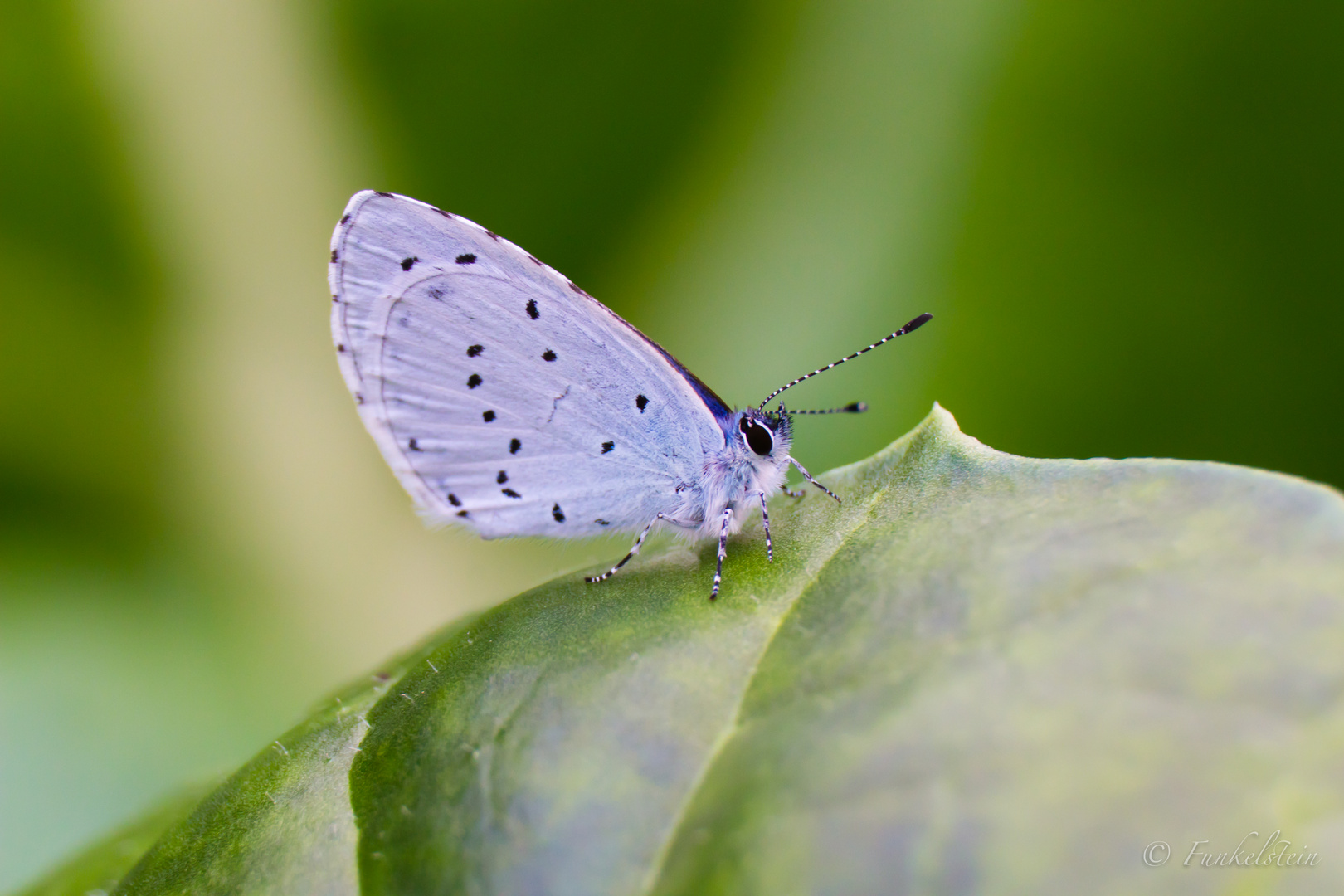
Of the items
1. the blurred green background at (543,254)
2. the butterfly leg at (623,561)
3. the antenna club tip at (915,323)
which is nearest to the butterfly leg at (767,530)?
the butterfly leg at (623,561)

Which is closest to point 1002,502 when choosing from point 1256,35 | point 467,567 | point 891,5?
point 1256,35

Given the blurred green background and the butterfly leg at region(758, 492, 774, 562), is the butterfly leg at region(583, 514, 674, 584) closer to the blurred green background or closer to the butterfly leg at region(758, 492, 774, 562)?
the butterfly leg at region(758, 492, 774, 562)

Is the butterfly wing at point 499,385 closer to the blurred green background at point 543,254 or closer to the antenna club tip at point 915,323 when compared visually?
the antenna club tip at point 915,323

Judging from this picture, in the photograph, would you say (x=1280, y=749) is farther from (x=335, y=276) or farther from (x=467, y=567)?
(x=467, y=567)

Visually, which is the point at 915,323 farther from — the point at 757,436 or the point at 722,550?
the point at 722,550

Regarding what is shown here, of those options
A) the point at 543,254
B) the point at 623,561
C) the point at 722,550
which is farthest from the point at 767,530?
the point at 543,254

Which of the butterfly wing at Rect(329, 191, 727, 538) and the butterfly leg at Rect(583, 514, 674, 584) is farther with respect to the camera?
the butterfly wing at Rect(329, 191, 727, 538)

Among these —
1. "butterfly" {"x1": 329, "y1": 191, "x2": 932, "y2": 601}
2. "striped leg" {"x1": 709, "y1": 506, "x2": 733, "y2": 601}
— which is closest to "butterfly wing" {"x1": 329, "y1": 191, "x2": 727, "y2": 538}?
"butterfly" {"x1": 329, "y1": 191, "x2": 932, "y2": 601}
